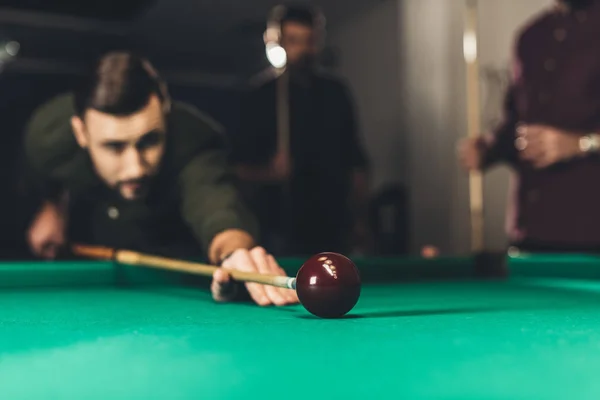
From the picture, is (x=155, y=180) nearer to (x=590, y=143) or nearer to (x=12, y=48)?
(x=590, y=143)

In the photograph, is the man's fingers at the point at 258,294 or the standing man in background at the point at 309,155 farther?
the standing man in background at the point at 309,155

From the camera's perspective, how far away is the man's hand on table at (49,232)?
9.24 ft

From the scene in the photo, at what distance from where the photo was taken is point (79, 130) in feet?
8.88

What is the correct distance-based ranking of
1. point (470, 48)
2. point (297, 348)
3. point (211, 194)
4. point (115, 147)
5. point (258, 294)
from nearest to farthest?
point (297, 348), point (258, 294), point (211, 194), point (115, 147), point (470, 48)

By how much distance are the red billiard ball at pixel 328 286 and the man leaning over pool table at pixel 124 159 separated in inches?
46.5

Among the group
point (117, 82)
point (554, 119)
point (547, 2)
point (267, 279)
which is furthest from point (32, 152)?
point (547, 2)

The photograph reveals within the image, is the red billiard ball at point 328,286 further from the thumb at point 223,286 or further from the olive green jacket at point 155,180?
the olive green jacket at point 155,180

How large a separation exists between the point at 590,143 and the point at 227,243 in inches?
73.3

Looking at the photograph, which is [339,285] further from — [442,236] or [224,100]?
[224,100]

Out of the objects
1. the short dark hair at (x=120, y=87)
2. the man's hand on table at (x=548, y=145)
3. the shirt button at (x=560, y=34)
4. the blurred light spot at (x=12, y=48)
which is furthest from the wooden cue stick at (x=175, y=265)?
the blurred light spot at (x=12, y=48)

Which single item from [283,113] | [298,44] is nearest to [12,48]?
[283,113]

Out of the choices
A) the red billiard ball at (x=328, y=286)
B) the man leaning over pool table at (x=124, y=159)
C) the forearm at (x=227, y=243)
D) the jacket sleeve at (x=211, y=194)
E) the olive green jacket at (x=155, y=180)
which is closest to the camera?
the red billiard ball at (x=328, y=286)

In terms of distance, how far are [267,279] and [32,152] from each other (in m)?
1.85

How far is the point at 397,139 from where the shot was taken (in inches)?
233
